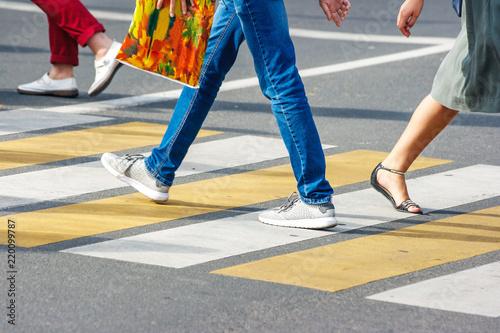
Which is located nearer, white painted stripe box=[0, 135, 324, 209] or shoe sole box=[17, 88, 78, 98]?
white painted stripe box=[0, 135, 324, 209]

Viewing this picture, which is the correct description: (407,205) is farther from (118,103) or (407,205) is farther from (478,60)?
(118,103)

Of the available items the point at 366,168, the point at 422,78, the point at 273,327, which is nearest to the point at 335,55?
the point at 422,78

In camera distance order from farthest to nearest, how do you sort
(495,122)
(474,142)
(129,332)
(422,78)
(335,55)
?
(335,55)
(422,78)
(495,122)
(474,142)
(129,332)

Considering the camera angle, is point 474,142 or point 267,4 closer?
point 267,4

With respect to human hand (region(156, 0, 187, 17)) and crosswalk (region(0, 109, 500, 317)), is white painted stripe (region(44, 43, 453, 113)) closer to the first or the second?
crosswalk (region(0, 109, 500, 317))

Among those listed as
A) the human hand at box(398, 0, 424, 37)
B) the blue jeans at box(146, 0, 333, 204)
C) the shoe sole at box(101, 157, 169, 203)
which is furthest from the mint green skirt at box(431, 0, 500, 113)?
the shoe sole at box(101, 157, 169, 203)

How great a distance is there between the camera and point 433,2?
1606cm

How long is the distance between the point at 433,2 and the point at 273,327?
44.8 feet

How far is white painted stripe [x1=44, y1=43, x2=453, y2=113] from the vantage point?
743 centimetres

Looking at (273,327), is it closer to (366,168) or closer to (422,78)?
(366,168)

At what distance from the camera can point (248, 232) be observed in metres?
A: 4.28

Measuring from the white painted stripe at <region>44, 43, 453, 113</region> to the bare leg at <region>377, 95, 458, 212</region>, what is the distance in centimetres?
308

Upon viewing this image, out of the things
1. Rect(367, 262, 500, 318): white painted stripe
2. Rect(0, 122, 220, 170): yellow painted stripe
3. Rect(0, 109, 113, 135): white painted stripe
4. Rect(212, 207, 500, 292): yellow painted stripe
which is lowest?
Rect(0, 109, 113, 135): white painted stripe

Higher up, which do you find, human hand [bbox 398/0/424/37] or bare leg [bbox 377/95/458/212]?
human hand [bbox 398/0/424/37]
